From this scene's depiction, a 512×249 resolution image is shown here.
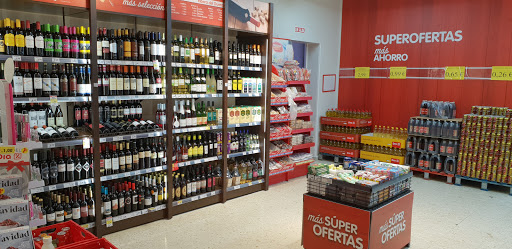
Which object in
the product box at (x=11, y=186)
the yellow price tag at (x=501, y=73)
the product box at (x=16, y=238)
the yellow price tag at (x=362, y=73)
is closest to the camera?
the product box at (x=16, y=238)

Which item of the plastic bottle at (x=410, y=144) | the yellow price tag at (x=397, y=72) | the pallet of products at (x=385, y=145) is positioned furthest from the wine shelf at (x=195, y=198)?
the yellow price tag at (x=397, y=72)

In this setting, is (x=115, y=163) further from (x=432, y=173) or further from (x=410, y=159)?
(x=432, y=173)

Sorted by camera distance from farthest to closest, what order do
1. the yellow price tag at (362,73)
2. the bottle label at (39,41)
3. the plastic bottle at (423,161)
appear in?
the yellow price tag at (362,73) < the plastic bottle at (423,161) < the bottle label at (39,41)

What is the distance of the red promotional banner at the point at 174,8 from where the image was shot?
4081mm

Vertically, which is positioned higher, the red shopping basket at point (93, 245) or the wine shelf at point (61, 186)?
the red shopping basket at point (93, 245)

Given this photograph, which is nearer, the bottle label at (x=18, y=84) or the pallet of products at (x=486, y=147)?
the bottle label at (x=18, y=84)

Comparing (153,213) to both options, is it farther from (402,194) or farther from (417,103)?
(417,103)

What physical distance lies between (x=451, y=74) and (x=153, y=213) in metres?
6.27

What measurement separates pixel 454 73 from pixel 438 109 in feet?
2.82

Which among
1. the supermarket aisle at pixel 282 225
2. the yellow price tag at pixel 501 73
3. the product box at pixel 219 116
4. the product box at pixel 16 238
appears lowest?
the supermarket aisle at pixel 282 225

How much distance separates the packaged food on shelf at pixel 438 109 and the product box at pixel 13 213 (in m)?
7.09

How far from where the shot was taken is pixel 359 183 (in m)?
3.47

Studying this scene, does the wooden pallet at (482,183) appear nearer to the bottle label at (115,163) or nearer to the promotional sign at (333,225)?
the promotional sign at (333,225)

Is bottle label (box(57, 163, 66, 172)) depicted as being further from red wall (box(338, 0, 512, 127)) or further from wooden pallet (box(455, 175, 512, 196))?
red wall (box(338, 0, 512, 127))
